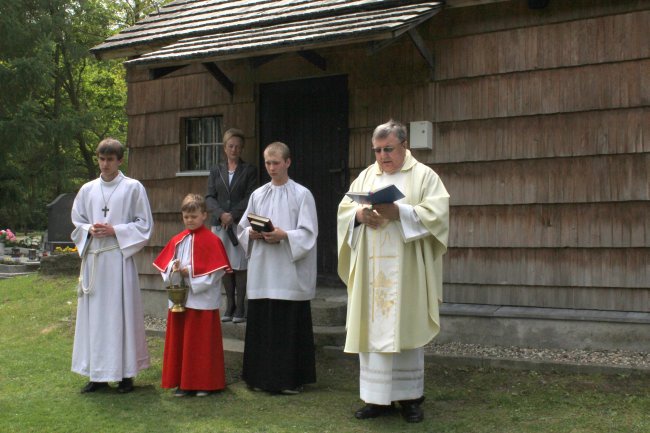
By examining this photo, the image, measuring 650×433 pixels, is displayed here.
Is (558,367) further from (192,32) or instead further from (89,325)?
(192,32)

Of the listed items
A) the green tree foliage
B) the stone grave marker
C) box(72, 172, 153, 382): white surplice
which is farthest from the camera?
the green tree foliage

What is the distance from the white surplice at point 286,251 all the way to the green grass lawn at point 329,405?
80 cm

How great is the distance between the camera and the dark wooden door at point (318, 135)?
8008 millimetres

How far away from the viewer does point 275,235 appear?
555cm

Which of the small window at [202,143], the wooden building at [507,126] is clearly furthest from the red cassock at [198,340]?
the small window at [202,143]

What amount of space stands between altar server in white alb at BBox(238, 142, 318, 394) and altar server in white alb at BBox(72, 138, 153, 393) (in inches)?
36.2

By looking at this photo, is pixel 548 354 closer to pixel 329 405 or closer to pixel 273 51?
pixel 329 405

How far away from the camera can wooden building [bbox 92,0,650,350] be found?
20.2 ft

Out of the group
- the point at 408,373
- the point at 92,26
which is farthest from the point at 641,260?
the point at 92,26

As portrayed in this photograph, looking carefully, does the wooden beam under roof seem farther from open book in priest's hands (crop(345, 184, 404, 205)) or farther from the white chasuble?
open book in priest's hands (crop(345, 184, 404, 205))

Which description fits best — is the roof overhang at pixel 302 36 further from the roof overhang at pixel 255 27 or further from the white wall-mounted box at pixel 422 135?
the white wall-mounted box at pixel 422 135

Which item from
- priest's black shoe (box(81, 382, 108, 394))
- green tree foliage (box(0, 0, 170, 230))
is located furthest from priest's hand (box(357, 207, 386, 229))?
green tree foliage (box(0, 0, 170, 230))

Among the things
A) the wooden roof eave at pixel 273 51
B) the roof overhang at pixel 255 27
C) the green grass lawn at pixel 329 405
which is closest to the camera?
the green grass lawn at pixel 329 405

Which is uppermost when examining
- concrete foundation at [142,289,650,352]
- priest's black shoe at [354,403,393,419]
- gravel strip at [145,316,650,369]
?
concrete foundation at [142,289,650,352]
